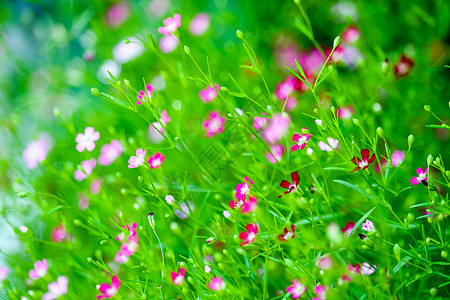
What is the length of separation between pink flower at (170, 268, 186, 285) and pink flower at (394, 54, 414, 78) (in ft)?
2.93

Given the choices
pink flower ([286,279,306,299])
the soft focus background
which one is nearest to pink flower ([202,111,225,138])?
the soft focus background

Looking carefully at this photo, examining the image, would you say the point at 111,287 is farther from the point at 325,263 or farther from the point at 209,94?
the point at 209,94

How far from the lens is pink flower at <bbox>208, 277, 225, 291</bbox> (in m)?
0.90

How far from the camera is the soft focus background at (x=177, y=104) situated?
119 centimetres

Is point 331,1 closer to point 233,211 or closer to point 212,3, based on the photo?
point 212,3

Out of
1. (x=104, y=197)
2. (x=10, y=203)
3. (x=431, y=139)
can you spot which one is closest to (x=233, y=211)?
(x=104, y=197)

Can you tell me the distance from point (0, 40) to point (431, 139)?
1879 millimetres

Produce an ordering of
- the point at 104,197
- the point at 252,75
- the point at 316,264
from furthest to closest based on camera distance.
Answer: the point at 252,75
the point at 104,197
the point at 316,264

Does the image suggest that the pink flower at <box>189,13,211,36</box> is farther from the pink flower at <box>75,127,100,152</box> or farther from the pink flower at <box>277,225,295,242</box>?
the pink flower at <box>277,225,295,242</box>

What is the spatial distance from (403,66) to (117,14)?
1.23m

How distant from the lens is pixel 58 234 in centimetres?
141

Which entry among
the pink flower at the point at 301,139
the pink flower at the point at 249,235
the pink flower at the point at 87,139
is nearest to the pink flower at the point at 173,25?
the pink flower at the point at 87,139

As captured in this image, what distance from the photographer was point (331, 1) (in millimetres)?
1797

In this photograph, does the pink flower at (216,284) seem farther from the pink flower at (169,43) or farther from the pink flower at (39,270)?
the pink flower at (169,43)
